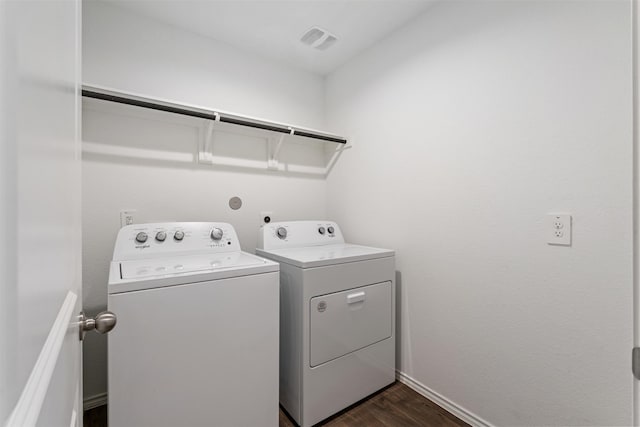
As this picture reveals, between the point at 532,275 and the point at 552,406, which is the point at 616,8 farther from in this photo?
the point at 552,406

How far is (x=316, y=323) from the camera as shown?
1.54m

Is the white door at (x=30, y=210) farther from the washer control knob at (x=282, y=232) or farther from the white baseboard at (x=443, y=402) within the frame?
the white baseboard at (x=443, y=402)

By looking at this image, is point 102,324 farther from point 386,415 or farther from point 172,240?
point 386,415

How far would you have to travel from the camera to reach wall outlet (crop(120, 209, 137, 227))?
1736mm

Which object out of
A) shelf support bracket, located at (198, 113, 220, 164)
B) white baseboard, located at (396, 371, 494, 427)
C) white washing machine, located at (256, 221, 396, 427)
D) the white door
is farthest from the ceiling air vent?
white baseboard, located at (396, 371, 494, 427)

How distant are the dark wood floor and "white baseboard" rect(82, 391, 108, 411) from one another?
0.02 metres

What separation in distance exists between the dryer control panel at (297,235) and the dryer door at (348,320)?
55 centimetres

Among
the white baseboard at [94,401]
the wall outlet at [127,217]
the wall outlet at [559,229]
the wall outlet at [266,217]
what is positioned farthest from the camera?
the wall outlet at [266,217]

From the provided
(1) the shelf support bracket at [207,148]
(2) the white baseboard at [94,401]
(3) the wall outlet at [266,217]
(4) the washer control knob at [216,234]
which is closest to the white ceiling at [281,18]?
(1) the shelf support bracket at [207,148]

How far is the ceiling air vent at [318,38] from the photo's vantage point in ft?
6.39

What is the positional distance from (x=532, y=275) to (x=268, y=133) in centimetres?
191

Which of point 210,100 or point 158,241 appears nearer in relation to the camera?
point 158,241

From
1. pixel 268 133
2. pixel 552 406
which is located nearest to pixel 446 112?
pixel 268 133

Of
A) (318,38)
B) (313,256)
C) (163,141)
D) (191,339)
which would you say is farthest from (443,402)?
(318,38)
